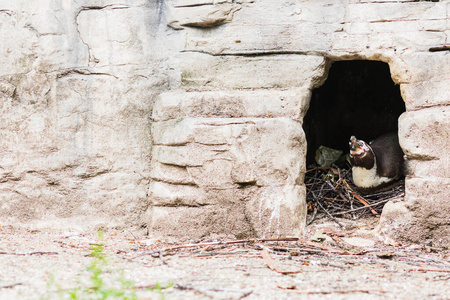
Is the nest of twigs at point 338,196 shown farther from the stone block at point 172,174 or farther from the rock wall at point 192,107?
the stone block at point 172,174

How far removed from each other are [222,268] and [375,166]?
2020mm

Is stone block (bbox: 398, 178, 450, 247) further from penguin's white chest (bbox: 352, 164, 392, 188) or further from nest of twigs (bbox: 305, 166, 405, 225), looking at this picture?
penguin's white chest (bbox: 352, 164, 392, 188)

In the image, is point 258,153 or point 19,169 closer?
point 258,153

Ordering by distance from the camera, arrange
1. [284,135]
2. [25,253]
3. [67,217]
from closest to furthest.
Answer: [25,253] → [284,135] → [67,217]

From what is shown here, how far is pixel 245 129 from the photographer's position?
4.12 meters

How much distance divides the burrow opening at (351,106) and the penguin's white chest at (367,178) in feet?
1.97

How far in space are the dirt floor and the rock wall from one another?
0.89ft

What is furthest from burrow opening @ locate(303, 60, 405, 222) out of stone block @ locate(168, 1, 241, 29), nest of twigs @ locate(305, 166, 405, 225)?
stone block @ locate(168, 1, 241, 29)

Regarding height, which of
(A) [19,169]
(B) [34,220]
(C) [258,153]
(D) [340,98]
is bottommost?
(B) [34,220]

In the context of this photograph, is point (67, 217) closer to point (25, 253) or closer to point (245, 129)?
point (25, 253)

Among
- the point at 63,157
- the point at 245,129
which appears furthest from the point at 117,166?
the point at 245,129

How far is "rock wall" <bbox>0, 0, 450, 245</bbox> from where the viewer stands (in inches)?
160

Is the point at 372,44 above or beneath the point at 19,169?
above

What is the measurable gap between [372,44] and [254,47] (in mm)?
889
